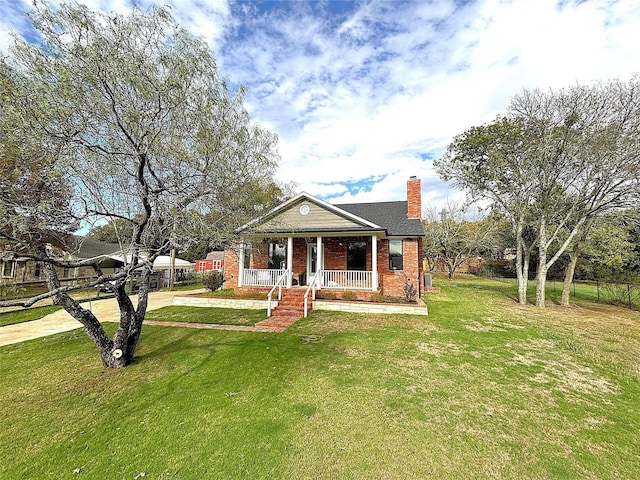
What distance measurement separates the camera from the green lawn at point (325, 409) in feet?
10.5

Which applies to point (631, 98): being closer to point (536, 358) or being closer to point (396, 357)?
point (536, 358)

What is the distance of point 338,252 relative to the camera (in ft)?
49.5

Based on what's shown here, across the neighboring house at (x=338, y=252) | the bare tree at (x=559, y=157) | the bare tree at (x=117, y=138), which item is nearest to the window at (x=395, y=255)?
the neighboring house at (x=338, y=252)

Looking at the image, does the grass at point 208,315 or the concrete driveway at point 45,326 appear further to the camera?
the grass at point 208,315

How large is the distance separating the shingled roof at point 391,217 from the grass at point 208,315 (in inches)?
282

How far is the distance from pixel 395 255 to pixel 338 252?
3.03m

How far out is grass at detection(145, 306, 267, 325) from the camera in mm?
10202

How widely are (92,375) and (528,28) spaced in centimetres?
1550

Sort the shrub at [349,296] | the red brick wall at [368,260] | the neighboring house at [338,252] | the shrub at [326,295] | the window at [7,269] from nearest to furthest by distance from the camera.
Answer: the shrub at [349,296], the shrub at [326,295], the neighboring house at [338,252], the red brick wall at [368,260], the window at [7,269]

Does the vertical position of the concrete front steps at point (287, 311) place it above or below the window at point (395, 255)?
below

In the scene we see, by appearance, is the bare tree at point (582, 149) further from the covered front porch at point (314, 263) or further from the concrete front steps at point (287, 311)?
the concrete front steps at point (287, 311)

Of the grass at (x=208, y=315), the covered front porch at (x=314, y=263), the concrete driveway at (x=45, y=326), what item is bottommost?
the concrete driveway at (x=45, y=326)

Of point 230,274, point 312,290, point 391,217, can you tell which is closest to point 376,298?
point 312,290

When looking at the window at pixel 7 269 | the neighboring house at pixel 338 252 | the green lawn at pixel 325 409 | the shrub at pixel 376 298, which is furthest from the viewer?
the window at pixel 7 269
